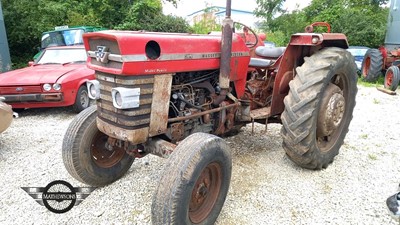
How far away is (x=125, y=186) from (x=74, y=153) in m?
0.61

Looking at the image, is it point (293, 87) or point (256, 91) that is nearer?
point (293, 87)

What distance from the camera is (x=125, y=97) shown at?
2176 mm

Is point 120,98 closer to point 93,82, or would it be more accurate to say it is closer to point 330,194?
point 93,82

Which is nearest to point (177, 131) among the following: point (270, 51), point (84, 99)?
point (270, 51)

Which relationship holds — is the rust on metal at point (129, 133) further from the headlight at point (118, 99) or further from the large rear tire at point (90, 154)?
the large rear tire at point (90, 154)

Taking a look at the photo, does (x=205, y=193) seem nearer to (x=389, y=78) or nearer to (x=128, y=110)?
(x=128, y=110)

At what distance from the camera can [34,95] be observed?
5496mm

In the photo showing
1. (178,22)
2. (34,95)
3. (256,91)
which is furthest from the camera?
(178,22)

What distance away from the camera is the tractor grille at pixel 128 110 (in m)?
2.24

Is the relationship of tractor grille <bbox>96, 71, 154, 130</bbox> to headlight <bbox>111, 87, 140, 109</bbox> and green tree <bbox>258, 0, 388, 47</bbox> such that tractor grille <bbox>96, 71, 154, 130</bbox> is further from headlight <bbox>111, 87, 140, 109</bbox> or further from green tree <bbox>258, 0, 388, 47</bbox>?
green tree <bbox>258, 0, 388, 47</bbox>

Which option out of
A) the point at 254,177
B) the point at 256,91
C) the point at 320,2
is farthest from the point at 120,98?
the point at 320,2

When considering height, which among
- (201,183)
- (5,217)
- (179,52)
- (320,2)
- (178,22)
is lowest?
(5,217)

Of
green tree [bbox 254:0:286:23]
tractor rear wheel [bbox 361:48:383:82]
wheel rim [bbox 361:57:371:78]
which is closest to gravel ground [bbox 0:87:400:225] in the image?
tractor rear wheel [bbox 361:48:383:82]

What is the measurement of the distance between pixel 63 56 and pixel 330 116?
5.74m
